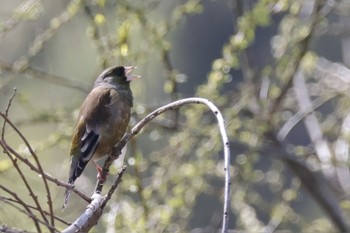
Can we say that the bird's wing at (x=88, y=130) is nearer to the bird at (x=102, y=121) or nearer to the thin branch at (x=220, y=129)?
the bird at (x=102, y=121)

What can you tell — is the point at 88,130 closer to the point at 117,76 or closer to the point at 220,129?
the point at 117,76

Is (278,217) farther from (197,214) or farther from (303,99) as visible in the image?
(197,214)

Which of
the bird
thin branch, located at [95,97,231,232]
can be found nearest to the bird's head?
the bird

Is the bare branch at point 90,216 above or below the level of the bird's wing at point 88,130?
below

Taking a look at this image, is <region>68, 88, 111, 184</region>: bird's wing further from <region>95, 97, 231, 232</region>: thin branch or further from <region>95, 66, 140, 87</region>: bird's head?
<region>95, 97, 231, 232</region>: thin branch

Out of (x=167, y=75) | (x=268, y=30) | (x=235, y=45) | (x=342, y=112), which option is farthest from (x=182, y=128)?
(x=268, y=30)

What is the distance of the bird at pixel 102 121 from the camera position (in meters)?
4.96

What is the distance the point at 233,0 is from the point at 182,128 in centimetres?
87

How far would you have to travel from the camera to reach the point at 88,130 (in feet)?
16.6

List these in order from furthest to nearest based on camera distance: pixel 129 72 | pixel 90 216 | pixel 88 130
A: 1. pixel 129 72
2. pixel 88 130
3. pixel 90 216

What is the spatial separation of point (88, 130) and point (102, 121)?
0.08 m

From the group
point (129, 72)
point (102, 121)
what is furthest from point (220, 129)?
point (129, 72)

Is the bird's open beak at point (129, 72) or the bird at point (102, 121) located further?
the bird's open beak at point (129, 72)

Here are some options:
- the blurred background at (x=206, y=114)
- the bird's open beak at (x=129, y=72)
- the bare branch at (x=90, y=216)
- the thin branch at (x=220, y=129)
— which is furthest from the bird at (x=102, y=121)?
the bare branch at (x=90, y=216)
